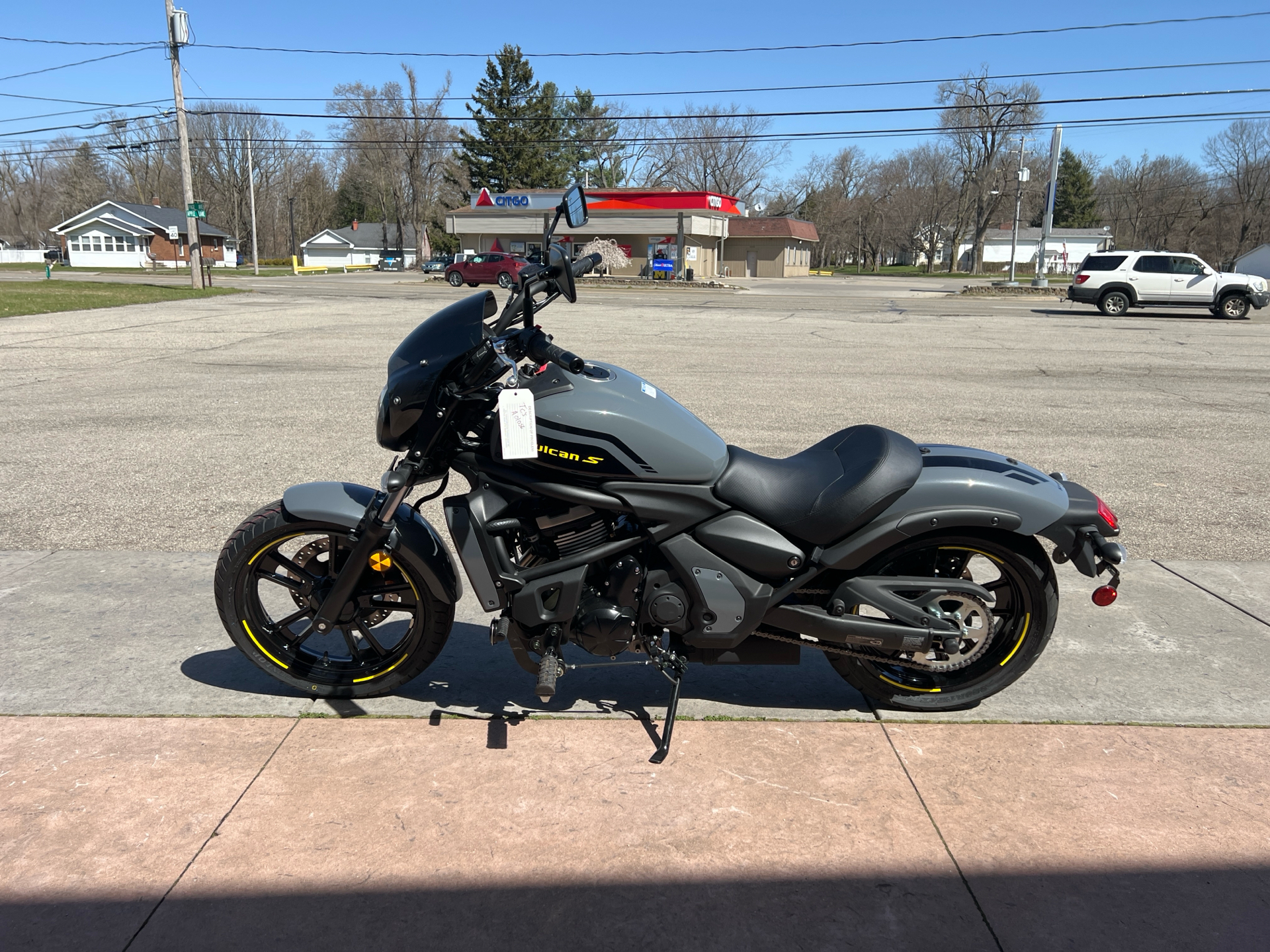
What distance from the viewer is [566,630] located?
3.12 metres

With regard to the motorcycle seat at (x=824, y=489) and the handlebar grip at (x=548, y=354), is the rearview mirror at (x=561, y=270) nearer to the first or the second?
the handlebar grip at (x=548, y=354)

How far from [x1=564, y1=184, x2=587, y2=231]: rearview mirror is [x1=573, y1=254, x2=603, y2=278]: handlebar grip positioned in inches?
4.4

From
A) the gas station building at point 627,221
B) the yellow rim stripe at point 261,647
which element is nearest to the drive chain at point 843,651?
the yellow rim stripe at point 261,647

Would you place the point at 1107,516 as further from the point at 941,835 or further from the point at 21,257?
the point at 21,257

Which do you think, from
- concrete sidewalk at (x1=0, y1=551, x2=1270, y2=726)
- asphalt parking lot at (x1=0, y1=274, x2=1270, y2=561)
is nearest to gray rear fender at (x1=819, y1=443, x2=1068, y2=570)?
concrete sidewalk at (x1=0, y1=551, x2=1270, y2=726)

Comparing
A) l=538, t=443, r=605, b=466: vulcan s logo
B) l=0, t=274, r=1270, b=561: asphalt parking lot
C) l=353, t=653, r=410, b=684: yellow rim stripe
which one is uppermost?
l=538, t=443, r=605, b=466: vulcan s logo

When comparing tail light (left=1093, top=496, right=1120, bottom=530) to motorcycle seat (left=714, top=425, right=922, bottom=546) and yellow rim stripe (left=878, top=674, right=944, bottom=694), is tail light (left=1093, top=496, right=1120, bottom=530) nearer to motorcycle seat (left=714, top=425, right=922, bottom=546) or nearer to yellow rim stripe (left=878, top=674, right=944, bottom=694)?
motorcycle seat (left=714, top=425, right=922, bottom=546)

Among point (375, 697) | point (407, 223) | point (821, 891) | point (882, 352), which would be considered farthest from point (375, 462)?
point (407, 223)

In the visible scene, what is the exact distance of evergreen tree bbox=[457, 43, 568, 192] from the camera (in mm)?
66562

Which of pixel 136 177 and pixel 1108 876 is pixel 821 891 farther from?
pixel 136 177

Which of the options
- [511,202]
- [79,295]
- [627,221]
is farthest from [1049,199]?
[79,295]

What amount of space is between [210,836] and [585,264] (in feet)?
6.90

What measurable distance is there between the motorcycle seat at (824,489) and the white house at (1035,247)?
81120mm

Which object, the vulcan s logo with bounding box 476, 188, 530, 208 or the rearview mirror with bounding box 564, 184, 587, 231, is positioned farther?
the vulcan s logo with bounding box 476, 188, 530, 208
